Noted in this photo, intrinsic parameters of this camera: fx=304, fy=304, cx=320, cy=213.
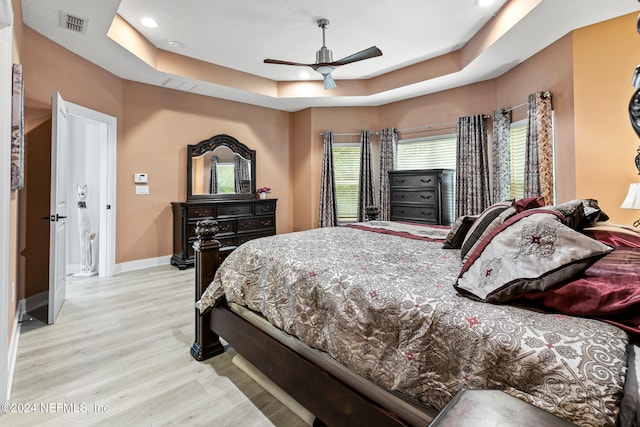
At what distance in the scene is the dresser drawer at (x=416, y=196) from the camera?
4711 mm

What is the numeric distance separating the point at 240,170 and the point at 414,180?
311 centimetres

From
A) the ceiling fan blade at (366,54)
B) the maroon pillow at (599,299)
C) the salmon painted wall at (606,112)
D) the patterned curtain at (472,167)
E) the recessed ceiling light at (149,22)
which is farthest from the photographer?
the patterned curtain at (472,167)

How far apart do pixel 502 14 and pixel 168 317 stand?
4.60 meters

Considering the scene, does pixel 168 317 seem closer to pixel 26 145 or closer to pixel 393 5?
pixel 26 145

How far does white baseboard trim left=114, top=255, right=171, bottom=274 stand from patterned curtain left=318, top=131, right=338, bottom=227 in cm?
280

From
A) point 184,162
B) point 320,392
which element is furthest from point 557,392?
point 184,162

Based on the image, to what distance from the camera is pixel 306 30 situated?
12.2ft

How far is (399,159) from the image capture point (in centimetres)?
562

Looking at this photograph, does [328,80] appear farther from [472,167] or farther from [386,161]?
[472,167]

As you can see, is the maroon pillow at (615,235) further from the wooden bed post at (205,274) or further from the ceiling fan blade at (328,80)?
the ceiling fan blade at (328,80)

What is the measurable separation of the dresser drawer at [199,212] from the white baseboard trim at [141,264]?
869 millimetres

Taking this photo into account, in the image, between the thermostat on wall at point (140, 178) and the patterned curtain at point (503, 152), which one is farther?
the thermostat on wall at point (140, 178)

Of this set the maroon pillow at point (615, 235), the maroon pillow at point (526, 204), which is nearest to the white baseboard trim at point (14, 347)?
the maroon pillow at point (526, 204)

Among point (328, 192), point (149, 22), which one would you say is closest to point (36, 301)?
point (149, 22)
